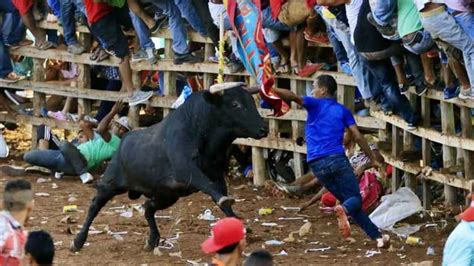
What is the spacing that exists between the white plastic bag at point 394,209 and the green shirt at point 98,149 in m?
4.40

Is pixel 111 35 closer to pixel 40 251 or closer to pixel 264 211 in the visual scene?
pixel 264 211

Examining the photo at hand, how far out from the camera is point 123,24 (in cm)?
2062

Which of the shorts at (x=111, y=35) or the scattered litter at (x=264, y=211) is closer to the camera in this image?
the scattered litter at (x=264, y=211)

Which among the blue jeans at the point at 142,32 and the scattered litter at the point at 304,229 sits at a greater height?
the blue jeans at the point at 142,32

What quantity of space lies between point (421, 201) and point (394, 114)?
41.7 inches

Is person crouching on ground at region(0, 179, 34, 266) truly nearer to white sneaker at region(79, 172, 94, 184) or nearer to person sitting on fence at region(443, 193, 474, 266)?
person sitting on fence at region(443, 193, 474, 266)

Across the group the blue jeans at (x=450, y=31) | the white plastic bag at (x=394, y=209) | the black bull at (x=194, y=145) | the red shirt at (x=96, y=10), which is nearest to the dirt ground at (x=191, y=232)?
the white plastic bag at (x=394, y=209)

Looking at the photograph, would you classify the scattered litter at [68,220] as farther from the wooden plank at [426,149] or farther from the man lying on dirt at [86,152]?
the wooden plank at [426,149]

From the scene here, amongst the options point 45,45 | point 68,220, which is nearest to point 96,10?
point 45,45

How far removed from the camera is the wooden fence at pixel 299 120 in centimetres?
1673

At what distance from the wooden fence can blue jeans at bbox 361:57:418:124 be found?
0.19m

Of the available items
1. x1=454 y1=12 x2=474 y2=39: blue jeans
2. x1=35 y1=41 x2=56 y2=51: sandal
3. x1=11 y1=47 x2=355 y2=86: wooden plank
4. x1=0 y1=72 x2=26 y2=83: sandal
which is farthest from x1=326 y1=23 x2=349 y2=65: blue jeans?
x1=0 y1=72 x2=26 y2=83: sandal

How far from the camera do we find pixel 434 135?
16953mm

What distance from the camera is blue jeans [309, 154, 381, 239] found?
15336 mm
